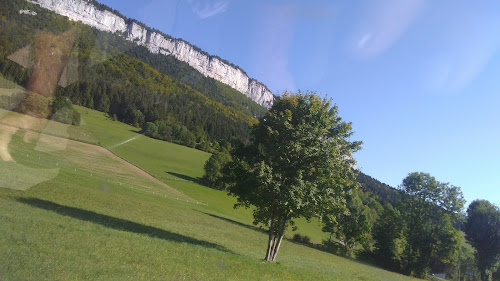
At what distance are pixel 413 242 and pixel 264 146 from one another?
142ft

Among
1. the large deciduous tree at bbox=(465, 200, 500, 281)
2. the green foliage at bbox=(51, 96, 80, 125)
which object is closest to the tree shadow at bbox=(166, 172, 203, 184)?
the green foliage at bbox=(51, 96, 80, 125)

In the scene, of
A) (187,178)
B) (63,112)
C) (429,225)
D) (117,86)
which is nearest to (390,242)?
(429,225)

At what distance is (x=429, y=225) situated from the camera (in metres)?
51.2

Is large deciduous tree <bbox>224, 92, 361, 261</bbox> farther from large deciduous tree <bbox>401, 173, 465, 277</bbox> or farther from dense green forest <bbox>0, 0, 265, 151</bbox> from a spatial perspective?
large deciduous tree <bbox>401, 173, 465, 277</bbox>

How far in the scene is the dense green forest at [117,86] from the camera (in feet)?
157

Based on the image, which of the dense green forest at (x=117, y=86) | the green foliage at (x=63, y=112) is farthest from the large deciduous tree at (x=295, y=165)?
the green foliage at (x=63, y=112)

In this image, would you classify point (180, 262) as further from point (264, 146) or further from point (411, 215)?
point (411, 215)

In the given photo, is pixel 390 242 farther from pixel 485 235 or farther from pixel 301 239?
pixel 485 235

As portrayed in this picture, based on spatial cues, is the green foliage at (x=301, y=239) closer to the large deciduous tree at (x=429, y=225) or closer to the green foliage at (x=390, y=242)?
the green foliage at (x=390, y=242)

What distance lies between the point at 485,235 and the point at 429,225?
1919 centimetres

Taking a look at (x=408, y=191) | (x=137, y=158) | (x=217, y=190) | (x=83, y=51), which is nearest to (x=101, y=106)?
(x=137, y=158)

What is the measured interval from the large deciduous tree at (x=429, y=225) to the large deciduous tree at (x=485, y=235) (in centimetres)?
1585

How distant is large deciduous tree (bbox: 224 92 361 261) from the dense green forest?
24473 millimetres

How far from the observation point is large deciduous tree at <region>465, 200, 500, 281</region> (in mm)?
59812
